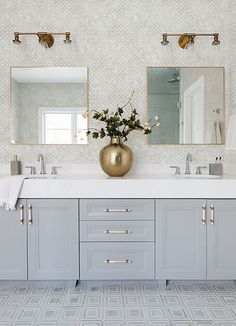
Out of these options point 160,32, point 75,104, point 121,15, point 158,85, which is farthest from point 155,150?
point 121,15

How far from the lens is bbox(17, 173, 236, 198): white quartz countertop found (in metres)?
2.54

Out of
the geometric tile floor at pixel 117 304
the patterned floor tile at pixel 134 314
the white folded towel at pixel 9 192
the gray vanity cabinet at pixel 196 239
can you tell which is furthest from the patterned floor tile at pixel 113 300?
the white folded towel at pixel 9 192

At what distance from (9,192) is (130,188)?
2.92 ft

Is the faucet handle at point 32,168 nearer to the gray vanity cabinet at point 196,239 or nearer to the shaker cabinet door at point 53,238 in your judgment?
→ the shaker cabinet door at point 53,238

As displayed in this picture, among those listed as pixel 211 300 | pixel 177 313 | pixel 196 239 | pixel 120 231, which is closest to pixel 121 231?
pixel 120 231

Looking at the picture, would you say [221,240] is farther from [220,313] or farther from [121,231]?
[121,231]

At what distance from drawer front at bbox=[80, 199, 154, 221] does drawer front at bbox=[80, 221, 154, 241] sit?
1.8 inches

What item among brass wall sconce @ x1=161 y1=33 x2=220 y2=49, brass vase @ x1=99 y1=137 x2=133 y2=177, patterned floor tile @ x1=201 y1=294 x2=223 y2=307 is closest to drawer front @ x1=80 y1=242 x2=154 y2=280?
patterned floor tile @ x1=201 y1=294 x2=223 y2=307

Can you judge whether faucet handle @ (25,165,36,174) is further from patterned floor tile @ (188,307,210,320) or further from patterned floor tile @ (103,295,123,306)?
patterned floor tile @ (188,307,210,320)

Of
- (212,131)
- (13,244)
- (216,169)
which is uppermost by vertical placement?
(212,131)

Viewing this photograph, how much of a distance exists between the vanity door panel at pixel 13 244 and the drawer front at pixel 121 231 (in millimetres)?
489

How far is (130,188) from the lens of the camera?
2.54 m

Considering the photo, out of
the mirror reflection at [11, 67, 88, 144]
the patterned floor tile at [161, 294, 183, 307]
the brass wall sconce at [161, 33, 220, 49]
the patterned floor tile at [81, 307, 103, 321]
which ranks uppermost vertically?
the brass wall sconce at [161, 33, 220, 49]

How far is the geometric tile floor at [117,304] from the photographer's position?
218 cm
